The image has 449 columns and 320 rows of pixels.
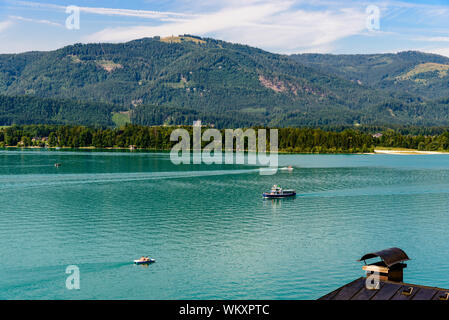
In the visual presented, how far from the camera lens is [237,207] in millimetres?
84875

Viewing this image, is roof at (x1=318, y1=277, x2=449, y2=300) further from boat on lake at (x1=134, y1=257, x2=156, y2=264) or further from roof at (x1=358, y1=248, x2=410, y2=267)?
boat on lake at (x1=134, y1=257, x2=156, y2=264)

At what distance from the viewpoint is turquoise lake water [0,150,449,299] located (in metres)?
41.5

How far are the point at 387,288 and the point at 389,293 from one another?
911 mm

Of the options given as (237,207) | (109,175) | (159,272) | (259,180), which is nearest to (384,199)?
(237,207)

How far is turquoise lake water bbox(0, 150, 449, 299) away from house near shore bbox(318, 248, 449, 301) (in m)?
10.3

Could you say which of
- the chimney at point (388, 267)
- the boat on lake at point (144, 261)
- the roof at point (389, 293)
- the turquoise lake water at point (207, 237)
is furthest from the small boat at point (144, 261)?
the roof at point (389, 293)

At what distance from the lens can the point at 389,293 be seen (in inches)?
1005

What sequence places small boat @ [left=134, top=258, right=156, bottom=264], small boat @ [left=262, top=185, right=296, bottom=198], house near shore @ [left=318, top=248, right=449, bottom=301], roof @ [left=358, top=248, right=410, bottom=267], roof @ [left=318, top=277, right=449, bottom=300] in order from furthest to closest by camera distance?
small boat @ [left=262, top=185, right=296, bottom=198] → small boat @ [left=134, top=258, right=156, bottom=264] → roof @ [left=358, top=248, right=410, bottom=267] → house near shore @ [left=318, top=248, right=449, bottom=301] → roof @ [left=318, top=277, right=449, bottom=300]

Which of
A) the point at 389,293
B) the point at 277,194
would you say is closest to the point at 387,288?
the point at 389,293

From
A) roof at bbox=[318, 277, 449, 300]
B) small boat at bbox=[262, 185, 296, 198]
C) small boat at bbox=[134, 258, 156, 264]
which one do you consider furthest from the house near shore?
small boat at bbox=[262, 185, 296, 198]

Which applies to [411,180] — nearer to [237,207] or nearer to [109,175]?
[237,207]

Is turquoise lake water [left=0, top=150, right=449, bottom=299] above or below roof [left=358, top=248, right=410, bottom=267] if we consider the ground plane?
below
